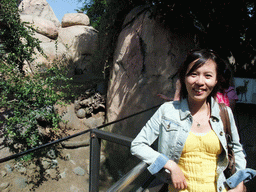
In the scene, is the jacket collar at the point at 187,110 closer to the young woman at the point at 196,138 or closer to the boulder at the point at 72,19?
the young woman at the point at 196,138

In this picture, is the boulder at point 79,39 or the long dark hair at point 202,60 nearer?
the long dark hair at point 202,60

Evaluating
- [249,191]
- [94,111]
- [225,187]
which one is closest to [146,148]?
[225,187]

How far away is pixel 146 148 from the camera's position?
0.90 meters

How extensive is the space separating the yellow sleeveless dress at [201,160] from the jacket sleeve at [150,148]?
14cm

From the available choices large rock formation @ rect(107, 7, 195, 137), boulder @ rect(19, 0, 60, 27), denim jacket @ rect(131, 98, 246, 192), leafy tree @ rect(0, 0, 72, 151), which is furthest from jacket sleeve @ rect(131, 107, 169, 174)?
boulder @ rect(19, 0, 60, 27)

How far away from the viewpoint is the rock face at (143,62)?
3736 mm

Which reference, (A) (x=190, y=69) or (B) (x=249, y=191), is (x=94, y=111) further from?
(A) (x=190, y=69)

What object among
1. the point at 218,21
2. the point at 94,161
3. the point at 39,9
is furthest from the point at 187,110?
the point at 39,9

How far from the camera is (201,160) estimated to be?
0.93 metres

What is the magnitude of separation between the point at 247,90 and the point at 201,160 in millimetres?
4231

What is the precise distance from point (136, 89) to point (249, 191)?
2.62 m

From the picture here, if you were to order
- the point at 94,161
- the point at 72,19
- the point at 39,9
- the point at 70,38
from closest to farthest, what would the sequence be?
the point at 94,161 → the point at 70,38 → the point at 72,19 → the point at 39,9

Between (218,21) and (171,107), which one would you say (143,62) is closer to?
(218,21)

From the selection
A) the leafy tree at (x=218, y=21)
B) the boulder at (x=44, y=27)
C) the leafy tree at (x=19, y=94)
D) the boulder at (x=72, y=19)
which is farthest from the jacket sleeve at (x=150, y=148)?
the boulder at (x=72, y=19)
